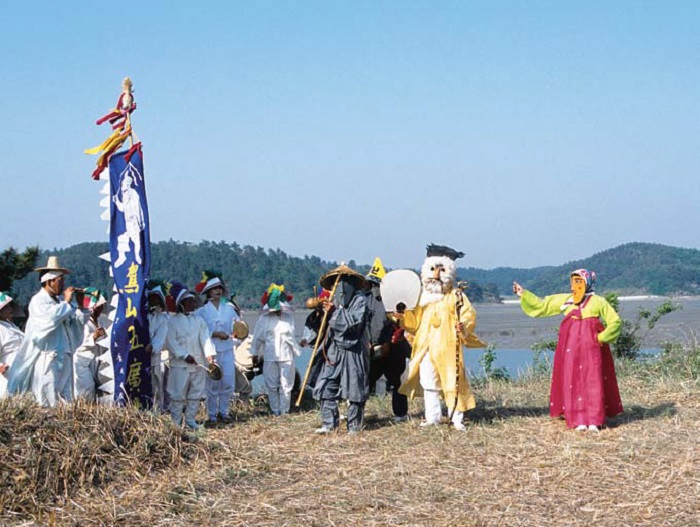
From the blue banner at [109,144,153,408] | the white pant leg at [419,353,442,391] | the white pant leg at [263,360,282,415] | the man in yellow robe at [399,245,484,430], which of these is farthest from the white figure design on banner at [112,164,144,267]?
the white pant leg at [419,353,442,391]

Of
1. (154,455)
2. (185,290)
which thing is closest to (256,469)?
(154,455)

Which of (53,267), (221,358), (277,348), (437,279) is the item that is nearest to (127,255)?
(53,267)

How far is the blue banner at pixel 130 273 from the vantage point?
880cm

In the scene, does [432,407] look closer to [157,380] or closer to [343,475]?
[343,475]

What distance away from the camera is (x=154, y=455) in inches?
278

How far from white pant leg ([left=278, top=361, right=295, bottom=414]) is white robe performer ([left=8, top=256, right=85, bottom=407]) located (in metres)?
2.72

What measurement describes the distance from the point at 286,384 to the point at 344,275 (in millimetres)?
1976

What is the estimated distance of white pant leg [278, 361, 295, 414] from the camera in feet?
34.7

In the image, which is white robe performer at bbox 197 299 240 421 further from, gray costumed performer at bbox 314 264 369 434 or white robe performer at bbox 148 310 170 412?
gray costumed performer at bbox 314 264 369 434

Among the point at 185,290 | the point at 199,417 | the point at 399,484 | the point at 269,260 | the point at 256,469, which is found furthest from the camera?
the point at 269,260

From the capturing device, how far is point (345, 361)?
9109 mm

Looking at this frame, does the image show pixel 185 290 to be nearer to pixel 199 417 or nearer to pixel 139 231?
pixel 139 231

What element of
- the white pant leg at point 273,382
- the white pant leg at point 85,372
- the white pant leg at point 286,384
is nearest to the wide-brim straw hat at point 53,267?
the white pant leg at point 85,372

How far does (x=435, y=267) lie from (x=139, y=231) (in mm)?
3054
